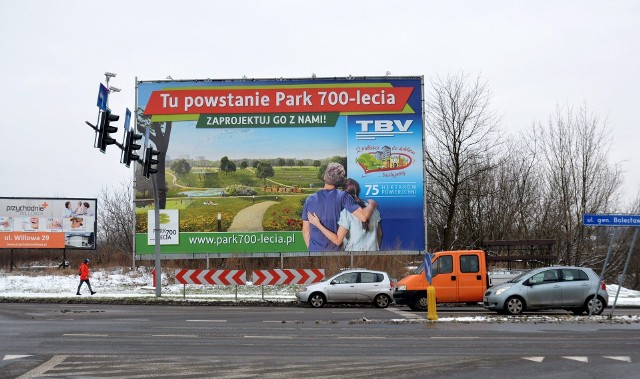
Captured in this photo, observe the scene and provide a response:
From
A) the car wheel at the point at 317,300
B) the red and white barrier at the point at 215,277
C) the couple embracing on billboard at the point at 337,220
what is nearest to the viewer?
the car wheel at the point at 317,300

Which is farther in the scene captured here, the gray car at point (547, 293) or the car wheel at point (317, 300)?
the car wheel at point (317, 300)

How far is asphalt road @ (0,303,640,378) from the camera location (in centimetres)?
1172

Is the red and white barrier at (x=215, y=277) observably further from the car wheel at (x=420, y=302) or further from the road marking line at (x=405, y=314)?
the car wheel at (x=420, y=302)

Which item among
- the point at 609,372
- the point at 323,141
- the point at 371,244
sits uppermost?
the point at 323,141

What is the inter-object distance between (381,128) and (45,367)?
2695cm

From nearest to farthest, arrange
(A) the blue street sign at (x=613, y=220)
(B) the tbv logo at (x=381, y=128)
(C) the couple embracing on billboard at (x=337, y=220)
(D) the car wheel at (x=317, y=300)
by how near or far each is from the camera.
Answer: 1. (A) the blue street sign at (x=613, y=220)
2. (D) the car wheel at (x=317, y=300)
3. (C) the couple embracing on billboard at (x=337, y=220)
4. (B) the tbv logo at (x=381, y=128)

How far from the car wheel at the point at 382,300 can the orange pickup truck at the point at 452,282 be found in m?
1.65

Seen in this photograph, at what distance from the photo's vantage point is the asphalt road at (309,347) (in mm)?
11719

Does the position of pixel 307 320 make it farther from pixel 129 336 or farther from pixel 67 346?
pixel 67 346

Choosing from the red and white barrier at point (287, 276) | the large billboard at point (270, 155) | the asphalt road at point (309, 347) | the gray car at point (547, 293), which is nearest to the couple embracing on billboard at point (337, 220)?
the large billboard at point (270, 155)

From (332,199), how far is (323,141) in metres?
2.78

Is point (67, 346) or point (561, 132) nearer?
point (67, 346)

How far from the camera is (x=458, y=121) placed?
44.0 meters

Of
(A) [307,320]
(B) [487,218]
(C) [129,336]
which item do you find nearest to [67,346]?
(C) [129,336]
